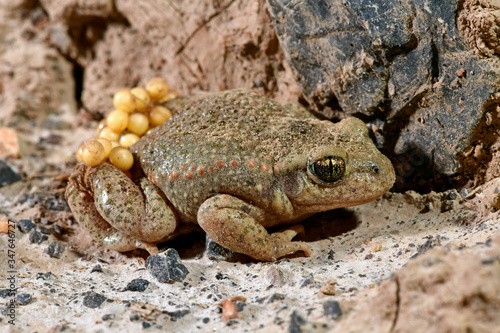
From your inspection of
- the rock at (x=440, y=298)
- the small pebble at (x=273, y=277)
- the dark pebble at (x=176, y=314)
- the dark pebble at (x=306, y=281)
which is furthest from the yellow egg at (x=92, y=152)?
the rock at (x=440, y=298)

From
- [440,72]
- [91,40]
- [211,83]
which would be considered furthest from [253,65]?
[91,40]

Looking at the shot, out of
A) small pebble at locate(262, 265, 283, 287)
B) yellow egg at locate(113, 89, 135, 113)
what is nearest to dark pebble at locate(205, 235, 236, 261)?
small pebble at locate(262, 265, 283, 287)

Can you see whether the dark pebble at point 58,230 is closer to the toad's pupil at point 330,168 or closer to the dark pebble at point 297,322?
the toad's pupil at point 330,168

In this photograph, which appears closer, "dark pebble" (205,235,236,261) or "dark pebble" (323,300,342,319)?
"dark pebble" (323,300,342,319)

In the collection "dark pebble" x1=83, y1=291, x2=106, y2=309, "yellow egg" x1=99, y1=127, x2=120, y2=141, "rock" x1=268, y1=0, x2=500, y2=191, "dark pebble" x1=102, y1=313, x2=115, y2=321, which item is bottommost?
"dark pebble" x1=83, y1=291, x2=106, y2=309

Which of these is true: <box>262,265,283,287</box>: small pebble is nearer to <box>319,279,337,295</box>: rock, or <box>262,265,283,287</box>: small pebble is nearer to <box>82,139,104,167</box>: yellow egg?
<box>319,279,337,295</box>: rock

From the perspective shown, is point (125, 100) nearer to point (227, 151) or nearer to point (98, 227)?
point (98, 227)
